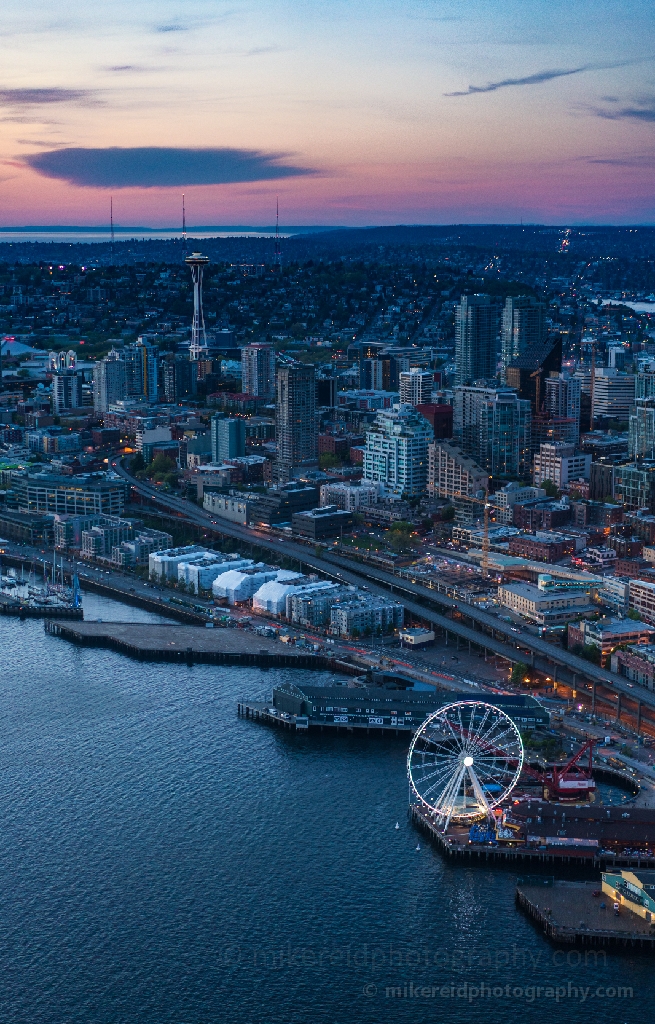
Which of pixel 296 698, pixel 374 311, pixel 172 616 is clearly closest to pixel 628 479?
pixel 172 616

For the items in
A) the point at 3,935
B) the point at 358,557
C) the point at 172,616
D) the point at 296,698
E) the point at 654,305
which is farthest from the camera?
the point at 654,305

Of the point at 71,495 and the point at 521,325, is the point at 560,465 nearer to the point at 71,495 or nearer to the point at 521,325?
the point at 71,495

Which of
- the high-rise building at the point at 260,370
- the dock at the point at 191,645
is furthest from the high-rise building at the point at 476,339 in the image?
the dock at the point at 191,645

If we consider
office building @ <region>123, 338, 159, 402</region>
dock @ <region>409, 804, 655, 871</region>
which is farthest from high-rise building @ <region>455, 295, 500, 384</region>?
dock @ <region>409, 804, 655, 871</region>

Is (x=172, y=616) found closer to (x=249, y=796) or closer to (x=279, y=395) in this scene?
(x=249, y=796)

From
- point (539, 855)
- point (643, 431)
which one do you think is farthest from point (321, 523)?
point (539, 855)
